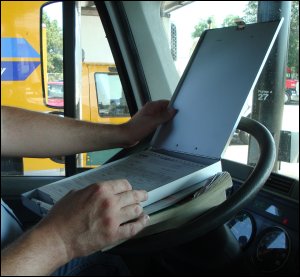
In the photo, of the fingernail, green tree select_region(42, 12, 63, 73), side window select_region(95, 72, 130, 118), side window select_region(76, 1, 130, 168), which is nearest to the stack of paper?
the fingernail

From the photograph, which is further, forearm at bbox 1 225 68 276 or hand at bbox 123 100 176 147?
hand at bbox 123 100 176 147

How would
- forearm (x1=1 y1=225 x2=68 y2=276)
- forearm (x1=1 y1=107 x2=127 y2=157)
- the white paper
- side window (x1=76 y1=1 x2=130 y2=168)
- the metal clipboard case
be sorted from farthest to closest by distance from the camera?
side window (x1=76 y1=1 x2=130 y2=168), forearm (x1=1 y1=107 x2=127 y2=157), the metal clipboard case, the white paper, forearm (x1=1 y1=225 x2=68 y2=276)

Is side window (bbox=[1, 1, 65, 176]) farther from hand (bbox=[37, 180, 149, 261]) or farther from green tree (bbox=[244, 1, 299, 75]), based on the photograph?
hand (bbox=[37, 180, 149, 261])

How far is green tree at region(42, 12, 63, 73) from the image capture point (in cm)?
198

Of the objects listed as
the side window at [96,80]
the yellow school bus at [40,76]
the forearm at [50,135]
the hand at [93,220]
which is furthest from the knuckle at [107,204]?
the yellow school bus at [40,76]

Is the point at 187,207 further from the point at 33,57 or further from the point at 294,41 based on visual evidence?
the point at 33,57

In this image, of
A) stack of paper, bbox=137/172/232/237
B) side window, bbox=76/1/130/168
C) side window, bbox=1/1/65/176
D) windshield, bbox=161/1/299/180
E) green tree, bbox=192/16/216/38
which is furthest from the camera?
side window, bbox=1/1/65/176

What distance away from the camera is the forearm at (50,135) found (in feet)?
3.34

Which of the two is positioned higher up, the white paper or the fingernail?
the white paper

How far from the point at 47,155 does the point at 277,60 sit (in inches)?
33.3

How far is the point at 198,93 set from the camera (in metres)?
1.03

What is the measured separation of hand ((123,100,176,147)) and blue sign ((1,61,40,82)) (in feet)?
3.79

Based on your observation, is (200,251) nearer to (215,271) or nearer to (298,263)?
(215,271)

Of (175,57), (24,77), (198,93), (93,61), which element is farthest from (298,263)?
(24,77)
